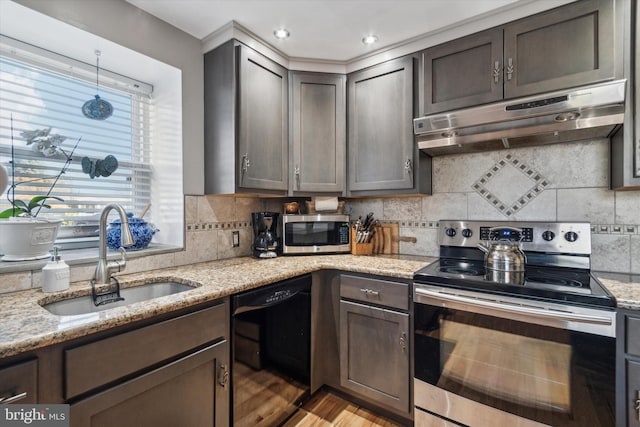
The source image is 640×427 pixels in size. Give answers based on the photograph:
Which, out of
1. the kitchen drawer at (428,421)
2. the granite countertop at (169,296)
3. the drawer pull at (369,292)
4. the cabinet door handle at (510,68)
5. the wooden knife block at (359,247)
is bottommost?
the kitchen drawer at (428,421)

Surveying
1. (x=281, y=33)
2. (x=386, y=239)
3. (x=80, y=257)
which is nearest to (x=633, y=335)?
(x=386, y=239)

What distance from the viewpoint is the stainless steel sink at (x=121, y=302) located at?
124 cm

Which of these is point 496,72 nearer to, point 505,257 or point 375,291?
point 505,257

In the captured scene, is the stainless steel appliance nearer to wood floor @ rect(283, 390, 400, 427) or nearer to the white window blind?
wood floor @ rect(283, 390, 400, 427)

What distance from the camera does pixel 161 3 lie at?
156cm

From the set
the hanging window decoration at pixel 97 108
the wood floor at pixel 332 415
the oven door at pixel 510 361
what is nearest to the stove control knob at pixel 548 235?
the oven door at pixel 510 361

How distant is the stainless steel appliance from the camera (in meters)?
1.17

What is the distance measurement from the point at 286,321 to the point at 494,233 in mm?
1364

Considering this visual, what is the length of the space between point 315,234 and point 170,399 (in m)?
1.32

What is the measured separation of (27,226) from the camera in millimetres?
1283

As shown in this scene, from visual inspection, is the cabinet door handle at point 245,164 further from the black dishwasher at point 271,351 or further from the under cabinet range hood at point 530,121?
the under cabinet range hood at point 530,121

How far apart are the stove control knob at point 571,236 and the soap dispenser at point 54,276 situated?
8.04 ft

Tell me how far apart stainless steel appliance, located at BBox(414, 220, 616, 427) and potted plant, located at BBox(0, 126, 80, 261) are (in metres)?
1.75

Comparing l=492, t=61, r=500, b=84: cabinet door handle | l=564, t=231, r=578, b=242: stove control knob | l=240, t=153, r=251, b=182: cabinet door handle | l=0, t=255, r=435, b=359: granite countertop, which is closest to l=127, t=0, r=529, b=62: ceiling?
l=492, t=61, r=500, b=84: cabinet door handle
